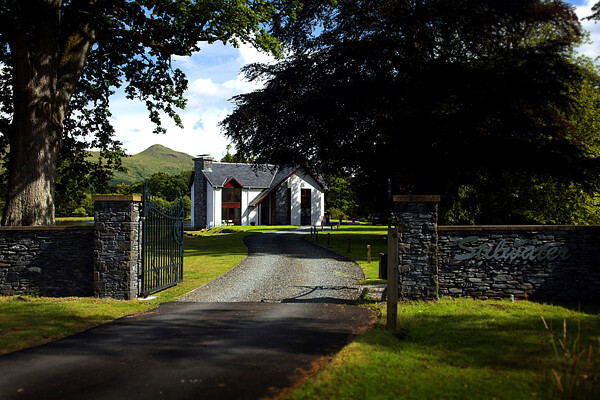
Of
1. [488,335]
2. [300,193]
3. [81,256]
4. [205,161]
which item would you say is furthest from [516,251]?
[205,161]

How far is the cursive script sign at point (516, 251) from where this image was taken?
1219cm

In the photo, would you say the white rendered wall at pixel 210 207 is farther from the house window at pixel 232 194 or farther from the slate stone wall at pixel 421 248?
the slate stone wall at pixel 421 248

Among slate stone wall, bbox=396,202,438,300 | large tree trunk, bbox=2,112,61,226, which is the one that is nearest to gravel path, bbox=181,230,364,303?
slate stone wall, bbox=396,202,438,300

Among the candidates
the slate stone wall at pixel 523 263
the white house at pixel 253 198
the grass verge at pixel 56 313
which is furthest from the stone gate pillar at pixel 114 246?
the white house at pixel 253 198

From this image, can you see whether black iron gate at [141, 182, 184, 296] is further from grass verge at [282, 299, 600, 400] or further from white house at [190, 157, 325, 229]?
white house at [190, 157, 325, 229]

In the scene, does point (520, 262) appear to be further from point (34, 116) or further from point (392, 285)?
point (34, 116)

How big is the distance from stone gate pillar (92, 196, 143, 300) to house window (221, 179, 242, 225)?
129ft

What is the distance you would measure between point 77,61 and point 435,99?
50.9 feet

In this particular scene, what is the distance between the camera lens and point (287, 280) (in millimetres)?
15852

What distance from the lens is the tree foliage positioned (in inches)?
827

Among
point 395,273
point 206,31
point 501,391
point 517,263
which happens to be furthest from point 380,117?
point 501,391

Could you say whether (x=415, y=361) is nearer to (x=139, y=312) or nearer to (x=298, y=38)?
(x=139, y=312)

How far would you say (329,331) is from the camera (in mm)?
8938

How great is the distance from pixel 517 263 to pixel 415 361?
677 cm
